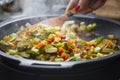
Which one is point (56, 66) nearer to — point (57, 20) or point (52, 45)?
point (52, 45)

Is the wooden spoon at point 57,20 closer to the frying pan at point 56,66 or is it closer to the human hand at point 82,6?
the human hand at point 82,6

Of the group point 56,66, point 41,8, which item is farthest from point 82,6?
point 41,8

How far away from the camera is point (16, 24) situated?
162 cm

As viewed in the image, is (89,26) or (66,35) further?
(89,26)

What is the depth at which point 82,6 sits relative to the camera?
1.54m

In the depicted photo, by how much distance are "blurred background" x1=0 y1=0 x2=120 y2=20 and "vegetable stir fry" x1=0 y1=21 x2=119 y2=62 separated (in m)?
0.43

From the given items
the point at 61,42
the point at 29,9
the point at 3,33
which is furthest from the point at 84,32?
the point at 29,9

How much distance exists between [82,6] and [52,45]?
0.37 metres

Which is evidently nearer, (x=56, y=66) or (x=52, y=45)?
(x=56, y=66)

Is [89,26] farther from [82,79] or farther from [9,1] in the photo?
[9,1]

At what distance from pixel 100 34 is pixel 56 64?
2.15 feet

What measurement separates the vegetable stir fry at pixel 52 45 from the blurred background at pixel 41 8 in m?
0.43

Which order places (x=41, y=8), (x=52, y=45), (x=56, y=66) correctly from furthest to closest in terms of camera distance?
(x=41, y=8), (x=52, y=45), (x=56, y=66)

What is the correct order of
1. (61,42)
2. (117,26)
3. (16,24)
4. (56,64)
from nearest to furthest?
(56,64) < (61,42) < (117,26) < (16,24)
